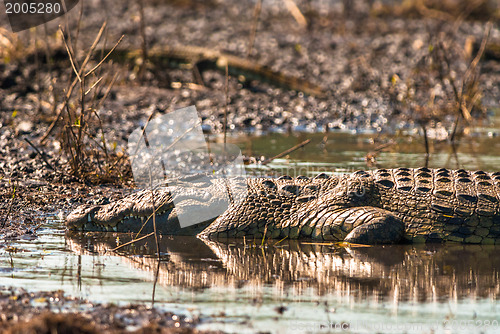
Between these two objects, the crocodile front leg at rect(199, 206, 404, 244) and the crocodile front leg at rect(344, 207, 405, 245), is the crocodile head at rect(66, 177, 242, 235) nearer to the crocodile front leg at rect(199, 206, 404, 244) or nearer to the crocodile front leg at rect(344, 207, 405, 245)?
the crocodile front leg at rect(199, 206, 404, 244)

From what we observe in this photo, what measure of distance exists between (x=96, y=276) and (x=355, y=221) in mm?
2123

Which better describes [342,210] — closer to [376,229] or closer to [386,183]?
[376,229]

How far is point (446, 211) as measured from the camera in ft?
17.7

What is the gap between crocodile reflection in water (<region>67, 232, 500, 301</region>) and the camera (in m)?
4.21

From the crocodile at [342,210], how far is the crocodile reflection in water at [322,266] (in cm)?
12

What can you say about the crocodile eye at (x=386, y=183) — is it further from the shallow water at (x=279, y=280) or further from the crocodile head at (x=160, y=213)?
the crocodile head at (x=160, y=213)

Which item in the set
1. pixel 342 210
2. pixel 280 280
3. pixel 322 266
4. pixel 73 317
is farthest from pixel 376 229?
pixel 73 317

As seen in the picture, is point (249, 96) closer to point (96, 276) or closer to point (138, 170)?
point (138, 170)

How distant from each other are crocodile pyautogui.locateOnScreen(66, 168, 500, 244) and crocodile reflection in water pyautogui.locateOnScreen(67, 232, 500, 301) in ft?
0.40

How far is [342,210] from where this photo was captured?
18.0 feet

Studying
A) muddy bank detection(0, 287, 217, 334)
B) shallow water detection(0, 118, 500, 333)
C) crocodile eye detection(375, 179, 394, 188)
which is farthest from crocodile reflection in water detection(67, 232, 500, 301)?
muddy bank detection(0, 287, 217, 334)

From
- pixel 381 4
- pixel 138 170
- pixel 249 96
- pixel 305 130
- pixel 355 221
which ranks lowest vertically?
pixel 355 221

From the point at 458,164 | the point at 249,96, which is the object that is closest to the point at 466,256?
the point at 458,164

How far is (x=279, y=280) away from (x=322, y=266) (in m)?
0.51
